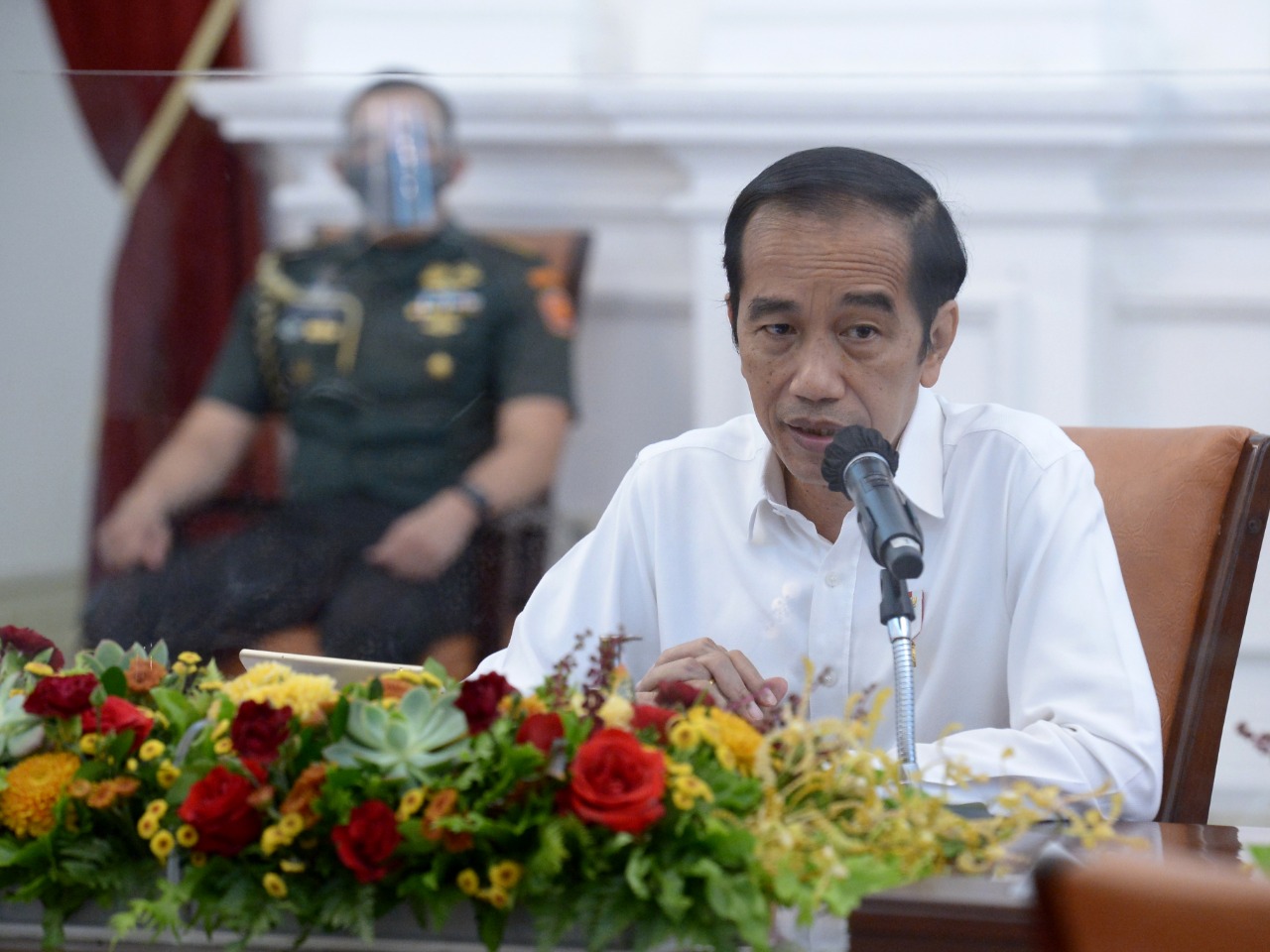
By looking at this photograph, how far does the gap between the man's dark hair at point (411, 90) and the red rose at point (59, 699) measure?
2164 millimetres

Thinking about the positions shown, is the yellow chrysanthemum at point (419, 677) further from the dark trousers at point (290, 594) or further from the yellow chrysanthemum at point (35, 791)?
the dark trousers at point (290, 594)

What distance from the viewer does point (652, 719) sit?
1098 millimetres

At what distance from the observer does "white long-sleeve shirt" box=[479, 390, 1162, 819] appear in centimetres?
→ 162

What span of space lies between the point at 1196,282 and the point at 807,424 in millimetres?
1812

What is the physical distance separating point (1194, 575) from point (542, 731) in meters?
1.10

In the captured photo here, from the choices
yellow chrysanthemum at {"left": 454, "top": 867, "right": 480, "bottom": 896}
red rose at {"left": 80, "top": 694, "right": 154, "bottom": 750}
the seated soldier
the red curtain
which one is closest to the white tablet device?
red rose at {"left": 80, "top": 694, "right": 154, "bottom": 750}

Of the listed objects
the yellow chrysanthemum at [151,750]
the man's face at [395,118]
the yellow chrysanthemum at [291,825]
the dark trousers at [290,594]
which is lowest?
the dark trousers at [290,594]

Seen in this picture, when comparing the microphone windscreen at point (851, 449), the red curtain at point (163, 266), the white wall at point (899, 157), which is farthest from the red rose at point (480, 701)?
the red curtain at point (163, 266)

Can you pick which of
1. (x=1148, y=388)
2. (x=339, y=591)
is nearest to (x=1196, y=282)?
(x=1148, y=388)

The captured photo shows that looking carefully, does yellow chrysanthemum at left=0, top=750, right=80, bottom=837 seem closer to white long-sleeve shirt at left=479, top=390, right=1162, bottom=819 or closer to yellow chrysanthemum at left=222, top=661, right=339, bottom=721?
yellow chrysanthemum at left=222, top=661, right=339, bottom=721

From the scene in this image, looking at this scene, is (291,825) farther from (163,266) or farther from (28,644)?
(163,266)

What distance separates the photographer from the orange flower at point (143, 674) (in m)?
1.27

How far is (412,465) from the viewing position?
9.83ft

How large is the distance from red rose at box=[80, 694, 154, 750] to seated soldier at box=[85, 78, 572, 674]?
1.53 meters
